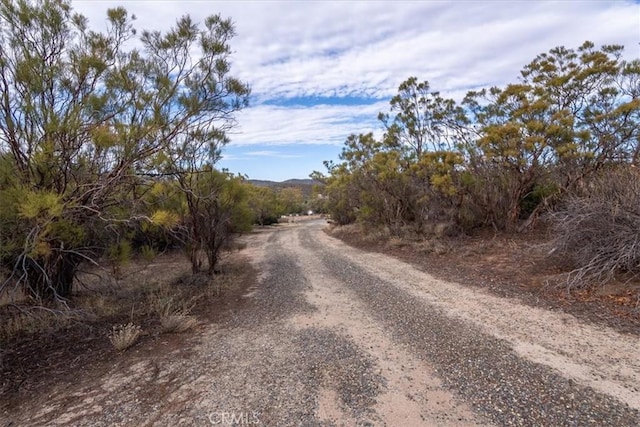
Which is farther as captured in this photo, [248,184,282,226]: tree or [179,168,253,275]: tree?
[248,184,282,226]: tree

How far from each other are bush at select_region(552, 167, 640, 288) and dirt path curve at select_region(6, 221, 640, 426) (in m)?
1.64

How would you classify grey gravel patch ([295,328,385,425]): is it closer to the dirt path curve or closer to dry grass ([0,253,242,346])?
the dirt path curve

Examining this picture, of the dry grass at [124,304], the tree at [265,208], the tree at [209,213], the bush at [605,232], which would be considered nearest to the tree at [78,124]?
the dry grass at [124,304]

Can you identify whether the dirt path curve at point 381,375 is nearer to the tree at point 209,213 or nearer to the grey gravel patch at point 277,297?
the grey gravel patch at point 277,297

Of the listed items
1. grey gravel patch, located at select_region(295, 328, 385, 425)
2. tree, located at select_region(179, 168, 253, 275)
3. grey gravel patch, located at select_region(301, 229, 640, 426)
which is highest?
tree, located at select_region(179, 168, 253, 275)

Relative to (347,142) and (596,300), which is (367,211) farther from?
(596,300)

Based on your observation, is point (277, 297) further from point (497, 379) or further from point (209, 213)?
point (497, 379)

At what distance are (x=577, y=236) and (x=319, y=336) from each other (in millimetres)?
5276

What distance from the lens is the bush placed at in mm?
5887

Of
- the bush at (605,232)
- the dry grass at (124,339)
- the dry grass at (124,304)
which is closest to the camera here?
the dry grass at (124,339)

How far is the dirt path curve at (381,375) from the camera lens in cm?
304

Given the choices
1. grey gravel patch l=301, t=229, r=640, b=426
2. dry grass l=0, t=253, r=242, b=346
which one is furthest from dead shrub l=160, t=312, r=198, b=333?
grey gravel patch l=301, t=229, r=640, b=426

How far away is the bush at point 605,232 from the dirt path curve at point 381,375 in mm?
1638

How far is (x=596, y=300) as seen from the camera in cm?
553
